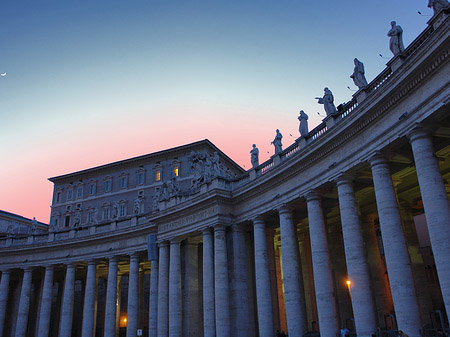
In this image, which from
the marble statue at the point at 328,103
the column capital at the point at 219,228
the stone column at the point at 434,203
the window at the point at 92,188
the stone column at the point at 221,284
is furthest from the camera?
the window at the point at 92,188

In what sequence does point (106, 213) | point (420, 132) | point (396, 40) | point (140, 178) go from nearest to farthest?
point (420, 132)
point (396, 40)
point (106, 213)
point (140, 178)

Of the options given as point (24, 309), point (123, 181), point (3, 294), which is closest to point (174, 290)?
point (24, 309)

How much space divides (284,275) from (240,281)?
6.60 meters

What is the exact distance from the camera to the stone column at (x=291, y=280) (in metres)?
30.7

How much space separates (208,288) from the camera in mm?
38781

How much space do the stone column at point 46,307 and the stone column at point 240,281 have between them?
27.2 metres

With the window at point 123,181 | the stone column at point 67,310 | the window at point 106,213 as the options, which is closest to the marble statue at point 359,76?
the stone column at point 67,310

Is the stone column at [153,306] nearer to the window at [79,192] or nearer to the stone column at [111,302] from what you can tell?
the stone column at [111,302]

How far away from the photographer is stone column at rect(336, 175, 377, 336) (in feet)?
81.6

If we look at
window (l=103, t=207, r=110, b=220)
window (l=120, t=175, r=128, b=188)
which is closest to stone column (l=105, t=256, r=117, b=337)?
window (l=103, t=207, r=110, b=220)

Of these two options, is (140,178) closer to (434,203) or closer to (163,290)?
(163,290)

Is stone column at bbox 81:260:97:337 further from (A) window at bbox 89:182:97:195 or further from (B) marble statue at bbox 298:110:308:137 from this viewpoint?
(A) window at bbox 89:182:97:195

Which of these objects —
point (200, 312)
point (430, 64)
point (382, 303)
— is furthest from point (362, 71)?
point (200, 312)

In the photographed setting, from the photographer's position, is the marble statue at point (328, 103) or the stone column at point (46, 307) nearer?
the marble statue at point (328, 103)
